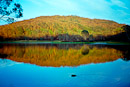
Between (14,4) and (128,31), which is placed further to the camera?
(128,31)

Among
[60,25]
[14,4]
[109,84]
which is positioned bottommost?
[109,84]

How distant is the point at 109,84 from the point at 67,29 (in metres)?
177

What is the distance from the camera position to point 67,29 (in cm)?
18400

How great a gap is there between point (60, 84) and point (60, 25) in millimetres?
187155

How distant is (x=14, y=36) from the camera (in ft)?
444

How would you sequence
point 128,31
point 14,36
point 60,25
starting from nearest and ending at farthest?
point 128,31
point 14,36
point 60,25

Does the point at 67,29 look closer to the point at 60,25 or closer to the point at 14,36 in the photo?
the point at 60,25

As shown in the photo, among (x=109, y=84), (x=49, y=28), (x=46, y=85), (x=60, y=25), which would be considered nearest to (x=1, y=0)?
(x=46, y=85)

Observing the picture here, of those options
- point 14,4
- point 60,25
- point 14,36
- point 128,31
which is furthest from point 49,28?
point 14,4

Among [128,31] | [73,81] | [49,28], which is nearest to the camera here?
[73,81]

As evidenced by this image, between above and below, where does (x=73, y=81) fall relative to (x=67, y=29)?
below

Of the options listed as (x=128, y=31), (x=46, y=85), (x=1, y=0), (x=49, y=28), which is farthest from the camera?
(x=49, y=28)

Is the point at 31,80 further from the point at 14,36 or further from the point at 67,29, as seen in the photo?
the point at 67,29

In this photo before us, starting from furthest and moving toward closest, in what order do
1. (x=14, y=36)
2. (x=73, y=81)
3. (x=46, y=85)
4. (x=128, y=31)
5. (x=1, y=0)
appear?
1. (x=14, y=36)
2. (x=128, y=31)
3. (x=1, y=0)
4. (x=73, y=81)
5. (x=46, y=85)
